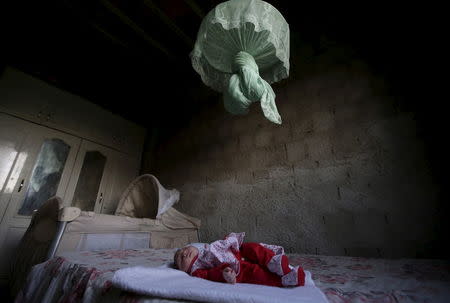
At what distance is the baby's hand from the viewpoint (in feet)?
2.29

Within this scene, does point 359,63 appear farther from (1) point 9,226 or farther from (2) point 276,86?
(1) point 9,226

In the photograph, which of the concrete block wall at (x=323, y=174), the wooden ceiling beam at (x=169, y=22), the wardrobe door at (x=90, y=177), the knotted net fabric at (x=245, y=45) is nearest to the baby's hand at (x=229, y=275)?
the knotted net fabric at (x=245, y=45)

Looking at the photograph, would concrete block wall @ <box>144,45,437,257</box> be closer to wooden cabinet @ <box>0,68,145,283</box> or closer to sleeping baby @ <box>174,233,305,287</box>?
sleeping baby @ <box>174,233,305,287</box>

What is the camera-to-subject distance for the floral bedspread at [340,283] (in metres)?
0.60

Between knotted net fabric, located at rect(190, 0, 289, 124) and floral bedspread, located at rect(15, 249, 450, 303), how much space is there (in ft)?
2.70

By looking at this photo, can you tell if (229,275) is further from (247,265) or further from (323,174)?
(323,174)

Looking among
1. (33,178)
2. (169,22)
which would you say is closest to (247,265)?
(169,22)

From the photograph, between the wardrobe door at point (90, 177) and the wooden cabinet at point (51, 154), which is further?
the wardrobe door at point (90, 177)

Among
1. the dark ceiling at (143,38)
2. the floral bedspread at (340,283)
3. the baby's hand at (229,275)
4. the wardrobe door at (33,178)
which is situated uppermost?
the dark ceiling at (143,38)

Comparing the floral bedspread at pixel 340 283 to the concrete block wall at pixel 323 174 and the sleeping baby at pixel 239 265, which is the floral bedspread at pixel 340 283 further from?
the concrete block wall at pixel 323 174

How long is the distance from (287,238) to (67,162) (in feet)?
9.92

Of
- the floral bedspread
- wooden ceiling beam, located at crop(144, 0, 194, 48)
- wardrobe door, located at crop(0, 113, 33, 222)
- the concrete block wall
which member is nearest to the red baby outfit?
the floral bedspread

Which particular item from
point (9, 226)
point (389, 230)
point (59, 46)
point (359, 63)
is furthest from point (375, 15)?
point (9, 226)

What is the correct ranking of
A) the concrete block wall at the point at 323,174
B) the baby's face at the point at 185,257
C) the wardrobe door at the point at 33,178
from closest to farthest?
the baby's face at the point at 185,257
the concrete block wall at the point at 323,174
the wardrobe door at the point at 33,178
